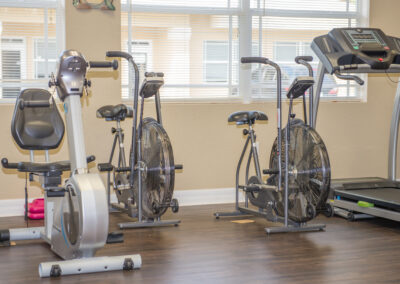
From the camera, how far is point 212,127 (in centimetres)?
585

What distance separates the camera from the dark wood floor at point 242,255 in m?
3.22

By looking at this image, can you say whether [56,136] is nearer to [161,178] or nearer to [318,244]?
[161,178]

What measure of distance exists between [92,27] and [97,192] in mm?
2636

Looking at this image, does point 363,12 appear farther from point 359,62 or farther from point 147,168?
point 147,168

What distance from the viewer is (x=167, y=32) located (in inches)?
225

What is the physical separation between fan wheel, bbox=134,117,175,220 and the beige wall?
934 mm

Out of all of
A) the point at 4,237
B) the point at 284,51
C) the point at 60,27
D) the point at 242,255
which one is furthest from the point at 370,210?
the point at 60,27

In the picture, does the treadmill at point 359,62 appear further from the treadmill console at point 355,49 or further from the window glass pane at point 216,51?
the window glass pane at point 216,51

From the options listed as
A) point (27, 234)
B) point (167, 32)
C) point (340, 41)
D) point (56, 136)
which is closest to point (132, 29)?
point (167, 32)

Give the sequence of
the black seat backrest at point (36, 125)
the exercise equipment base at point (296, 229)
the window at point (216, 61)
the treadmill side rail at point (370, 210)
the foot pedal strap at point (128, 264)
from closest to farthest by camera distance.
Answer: the foot pedal strap at point (128, 264) → the black seat backrest at point (36, 125) → the exercise equipment base at point (296, 229) → the treadmill side rail at point (370, 210) → the window at point (216, 61)

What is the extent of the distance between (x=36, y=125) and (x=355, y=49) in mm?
2478

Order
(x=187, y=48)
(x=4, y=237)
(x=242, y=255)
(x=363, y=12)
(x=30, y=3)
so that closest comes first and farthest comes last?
Result: (x=242, y=255) < (x=4, y=237) < (x=30, y=3) < (x=187, y=48) < (x=363, y=12)

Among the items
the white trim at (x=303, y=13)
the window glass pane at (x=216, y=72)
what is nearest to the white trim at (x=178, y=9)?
the white trim at (x=303, y=13)

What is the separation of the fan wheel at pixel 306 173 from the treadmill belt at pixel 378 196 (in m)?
0.64
